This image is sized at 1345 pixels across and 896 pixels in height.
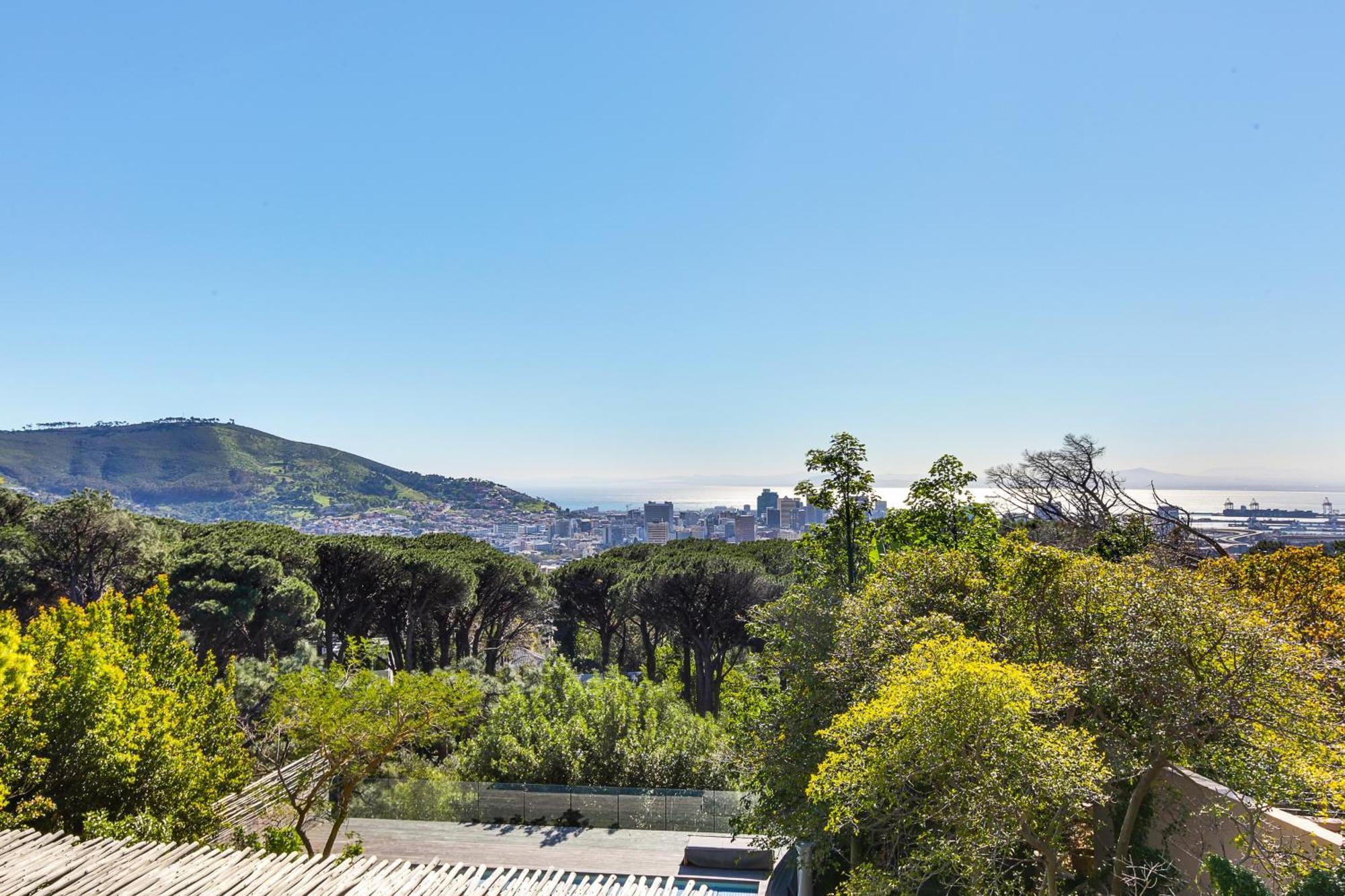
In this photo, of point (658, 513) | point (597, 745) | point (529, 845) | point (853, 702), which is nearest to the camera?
point (853, 702)

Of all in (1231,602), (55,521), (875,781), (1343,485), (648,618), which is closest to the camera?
(875,781)

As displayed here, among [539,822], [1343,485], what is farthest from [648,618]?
[1343,485]

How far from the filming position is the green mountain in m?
116

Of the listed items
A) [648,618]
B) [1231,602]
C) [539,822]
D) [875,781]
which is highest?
[1231,602]

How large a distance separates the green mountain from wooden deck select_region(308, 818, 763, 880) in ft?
379

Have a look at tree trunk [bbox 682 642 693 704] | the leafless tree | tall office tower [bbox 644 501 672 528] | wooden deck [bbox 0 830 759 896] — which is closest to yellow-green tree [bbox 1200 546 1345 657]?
the leafless tree

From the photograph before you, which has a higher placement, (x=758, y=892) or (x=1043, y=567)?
(x=1043, y=567)

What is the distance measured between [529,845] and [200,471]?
14816 cm

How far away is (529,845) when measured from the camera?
38.0 feet

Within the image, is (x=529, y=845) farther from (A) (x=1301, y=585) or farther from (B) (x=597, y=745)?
(A) (x=1301, y=585)

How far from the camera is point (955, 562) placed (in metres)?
9.05

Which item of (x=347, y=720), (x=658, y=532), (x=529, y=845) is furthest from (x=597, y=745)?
(x=658, y=532)

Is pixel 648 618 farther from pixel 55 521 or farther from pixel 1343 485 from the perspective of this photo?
pixel 1343 485

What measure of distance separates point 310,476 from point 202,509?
63.4 ft
